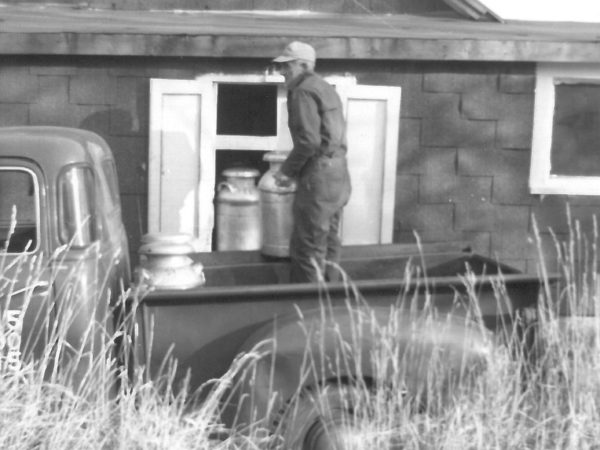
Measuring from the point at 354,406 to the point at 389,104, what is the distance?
361 centimetres

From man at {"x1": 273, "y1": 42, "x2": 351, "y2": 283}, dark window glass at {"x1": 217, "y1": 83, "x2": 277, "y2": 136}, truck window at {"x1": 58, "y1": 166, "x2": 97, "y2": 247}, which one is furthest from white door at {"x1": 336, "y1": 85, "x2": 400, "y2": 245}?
truck window at {"x1": 58, "y1": 166, "x2": 97, "y2": 247}

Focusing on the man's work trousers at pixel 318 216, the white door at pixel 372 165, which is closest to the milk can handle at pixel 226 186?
the white door at pixel 372 165

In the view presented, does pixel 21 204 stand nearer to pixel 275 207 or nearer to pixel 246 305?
pixel 246 305

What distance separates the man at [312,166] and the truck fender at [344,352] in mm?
1245

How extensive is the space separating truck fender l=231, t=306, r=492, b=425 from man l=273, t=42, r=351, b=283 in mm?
1245

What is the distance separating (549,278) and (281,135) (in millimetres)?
3335

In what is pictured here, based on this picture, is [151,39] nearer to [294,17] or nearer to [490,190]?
[294,17]

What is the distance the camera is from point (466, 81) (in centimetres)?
747

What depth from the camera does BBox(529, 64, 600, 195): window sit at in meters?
7.55

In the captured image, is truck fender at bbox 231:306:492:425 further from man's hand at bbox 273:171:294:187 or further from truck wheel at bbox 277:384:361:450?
man's hand at bbox 273:171:294:187

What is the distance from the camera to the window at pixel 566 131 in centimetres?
755

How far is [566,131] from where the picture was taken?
308 inches

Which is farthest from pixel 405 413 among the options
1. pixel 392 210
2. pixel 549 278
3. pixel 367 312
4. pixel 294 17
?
pixel 294 17

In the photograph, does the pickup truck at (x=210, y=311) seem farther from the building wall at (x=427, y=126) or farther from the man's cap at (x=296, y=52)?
the building wall at (x=427, y=126)
